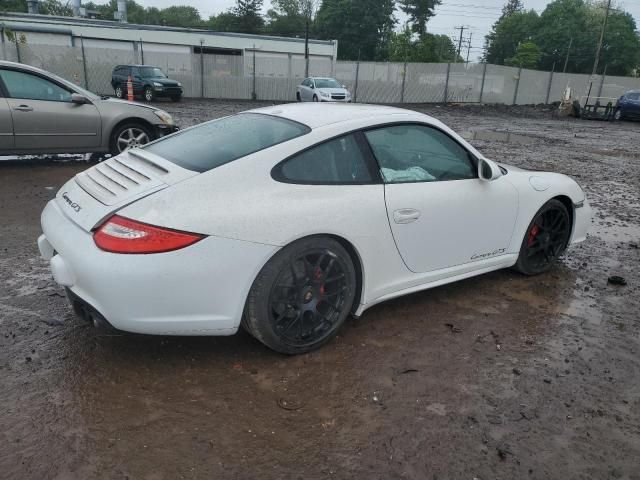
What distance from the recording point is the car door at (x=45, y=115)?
7.21 metres

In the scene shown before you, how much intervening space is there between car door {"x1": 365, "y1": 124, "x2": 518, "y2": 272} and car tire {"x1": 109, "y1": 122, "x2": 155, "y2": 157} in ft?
18.7

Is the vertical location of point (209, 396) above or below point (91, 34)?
below

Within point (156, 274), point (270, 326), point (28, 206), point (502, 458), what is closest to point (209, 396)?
point (270, 326)

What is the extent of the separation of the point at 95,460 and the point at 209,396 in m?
0.61

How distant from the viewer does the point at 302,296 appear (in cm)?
292

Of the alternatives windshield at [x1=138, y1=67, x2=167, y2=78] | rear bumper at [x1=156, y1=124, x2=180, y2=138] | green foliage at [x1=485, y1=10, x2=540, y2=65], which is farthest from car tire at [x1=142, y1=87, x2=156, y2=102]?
green foliage at [x1=485, y1=10, x2=540, y2=65]

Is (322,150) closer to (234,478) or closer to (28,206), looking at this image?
(234,478)

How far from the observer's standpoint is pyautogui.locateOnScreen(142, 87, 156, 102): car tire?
23.5 m

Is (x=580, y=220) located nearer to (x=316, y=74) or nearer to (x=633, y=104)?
(x=633, y=104)

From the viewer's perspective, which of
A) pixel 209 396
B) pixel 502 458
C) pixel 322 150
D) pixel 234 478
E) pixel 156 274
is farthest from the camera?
pixel 322 150

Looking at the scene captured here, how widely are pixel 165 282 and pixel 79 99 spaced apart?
6192mm

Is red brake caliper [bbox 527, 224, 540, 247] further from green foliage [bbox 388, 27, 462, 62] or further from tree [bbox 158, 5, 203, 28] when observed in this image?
Answer: tree [bbox 158, 5, 203, 28]

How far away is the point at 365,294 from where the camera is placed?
3.19 m

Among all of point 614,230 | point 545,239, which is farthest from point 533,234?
point 614,230
